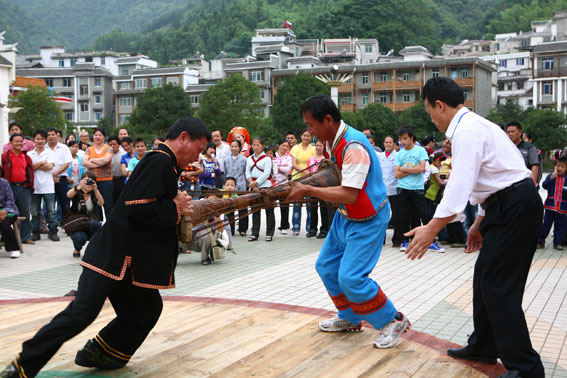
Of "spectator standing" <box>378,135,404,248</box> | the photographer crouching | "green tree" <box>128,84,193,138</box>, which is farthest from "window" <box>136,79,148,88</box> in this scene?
the photographer crouching

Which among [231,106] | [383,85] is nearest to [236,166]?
[231,106]

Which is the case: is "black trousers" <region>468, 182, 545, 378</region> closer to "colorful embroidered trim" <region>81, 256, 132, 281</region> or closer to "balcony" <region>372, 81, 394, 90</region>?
"colorful embroidered trim" <region>81, 256, 132, 281</region>

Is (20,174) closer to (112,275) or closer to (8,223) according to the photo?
(8,223)

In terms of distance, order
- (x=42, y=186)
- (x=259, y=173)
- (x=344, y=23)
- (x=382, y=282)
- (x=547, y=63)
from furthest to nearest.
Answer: (x=344, y=23) < (x=547, y=63) < (x=259, y=173) < (x=42, y=186) < (x=382, y=282)

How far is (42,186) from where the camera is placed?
39.1ft

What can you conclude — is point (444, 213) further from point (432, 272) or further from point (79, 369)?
point (432, 272)

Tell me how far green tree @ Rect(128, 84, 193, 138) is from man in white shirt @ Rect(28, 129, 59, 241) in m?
56.4

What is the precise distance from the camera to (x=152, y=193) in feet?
13.0

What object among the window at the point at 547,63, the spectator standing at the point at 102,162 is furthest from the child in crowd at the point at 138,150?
the window at the point at 547,63

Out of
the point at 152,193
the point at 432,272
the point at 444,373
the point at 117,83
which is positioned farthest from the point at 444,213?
the point at 117,83

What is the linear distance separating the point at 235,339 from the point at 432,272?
4.40m

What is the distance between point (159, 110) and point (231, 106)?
31.5 feet

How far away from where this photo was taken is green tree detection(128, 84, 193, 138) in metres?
68.5

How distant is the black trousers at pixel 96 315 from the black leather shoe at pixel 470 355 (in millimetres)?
2290
